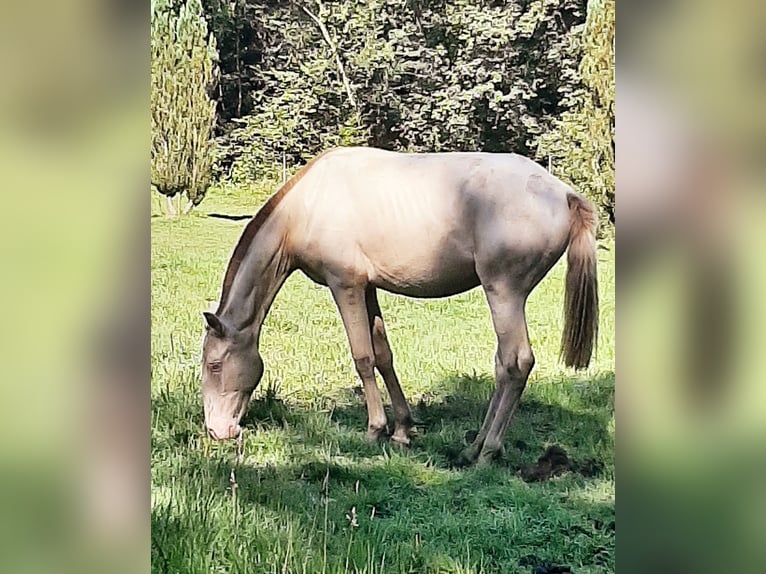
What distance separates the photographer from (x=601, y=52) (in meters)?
3.03

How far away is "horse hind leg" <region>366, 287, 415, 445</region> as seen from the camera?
10.4ft

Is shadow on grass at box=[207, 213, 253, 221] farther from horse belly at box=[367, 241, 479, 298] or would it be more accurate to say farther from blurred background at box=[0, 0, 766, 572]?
blurred background at box=[0, 0, 766, 572]

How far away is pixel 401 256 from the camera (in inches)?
124

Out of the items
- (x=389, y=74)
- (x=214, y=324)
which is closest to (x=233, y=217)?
(x=214, y=324)

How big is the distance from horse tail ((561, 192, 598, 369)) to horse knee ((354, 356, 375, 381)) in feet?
2.25
